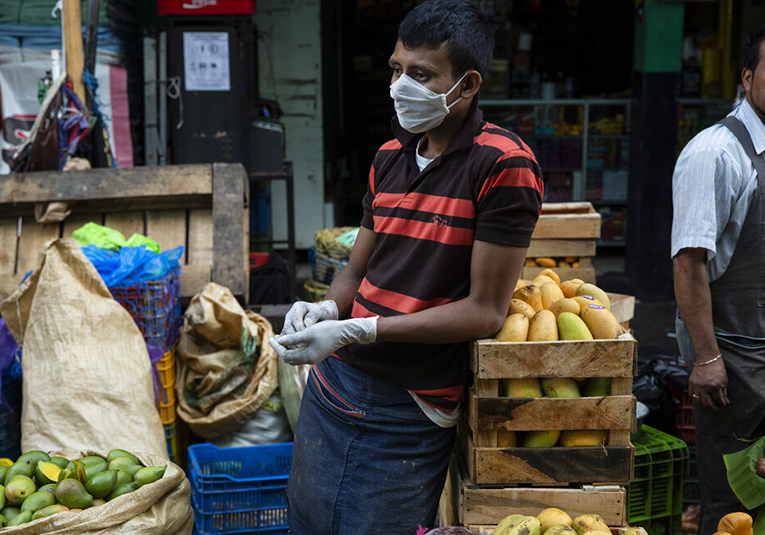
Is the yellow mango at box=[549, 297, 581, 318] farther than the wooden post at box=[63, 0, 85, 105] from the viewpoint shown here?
No

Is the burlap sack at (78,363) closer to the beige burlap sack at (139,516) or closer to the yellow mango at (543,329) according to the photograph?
the beige burlap sack at (139,516)

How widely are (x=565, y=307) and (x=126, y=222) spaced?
3.15 metres

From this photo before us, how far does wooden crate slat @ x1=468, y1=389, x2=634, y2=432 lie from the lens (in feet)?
6.98

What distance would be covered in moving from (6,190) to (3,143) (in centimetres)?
204

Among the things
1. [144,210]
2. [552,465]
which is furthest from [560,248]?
[144,210]

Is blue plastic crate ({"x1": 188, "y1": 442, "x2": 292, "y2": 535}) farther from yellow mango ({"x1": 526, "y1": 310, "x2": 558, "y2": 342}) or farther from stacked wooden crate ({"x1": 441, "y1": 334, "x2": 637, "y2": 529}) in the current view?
yellow mango ({"x1": 526, "y1": 310, "x2": 558, "y2": 342})

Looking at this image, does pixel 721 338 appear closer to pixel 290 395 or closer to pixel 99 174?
pixel 290 395

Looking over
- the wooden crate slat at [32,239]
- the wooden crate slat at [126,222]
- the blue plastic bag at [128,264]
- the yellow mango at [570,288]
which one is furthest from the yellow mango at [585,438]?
the wooden crate slat at [32,239]

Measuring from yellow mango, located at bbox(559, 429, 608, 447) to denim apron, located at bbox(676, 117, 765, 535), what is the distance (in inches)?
34.5

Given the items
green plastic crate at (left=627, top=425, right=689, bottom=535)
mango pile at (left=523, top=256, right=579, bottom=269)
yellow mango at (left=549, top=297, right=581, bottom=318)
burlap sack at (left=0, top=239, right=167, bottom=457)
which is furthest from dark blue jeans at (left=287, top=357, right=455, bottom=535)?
mango pile at (left=523, top=256, right=579, bottom=269)

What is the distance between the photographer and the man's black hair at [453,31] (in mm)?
1975

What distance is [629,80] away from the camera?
10242 millimetres

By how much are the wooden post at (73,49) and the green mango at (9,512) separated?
3.16m

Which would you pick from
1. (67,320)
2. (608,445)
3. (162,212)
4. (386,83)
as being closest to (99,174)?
(162,212)
